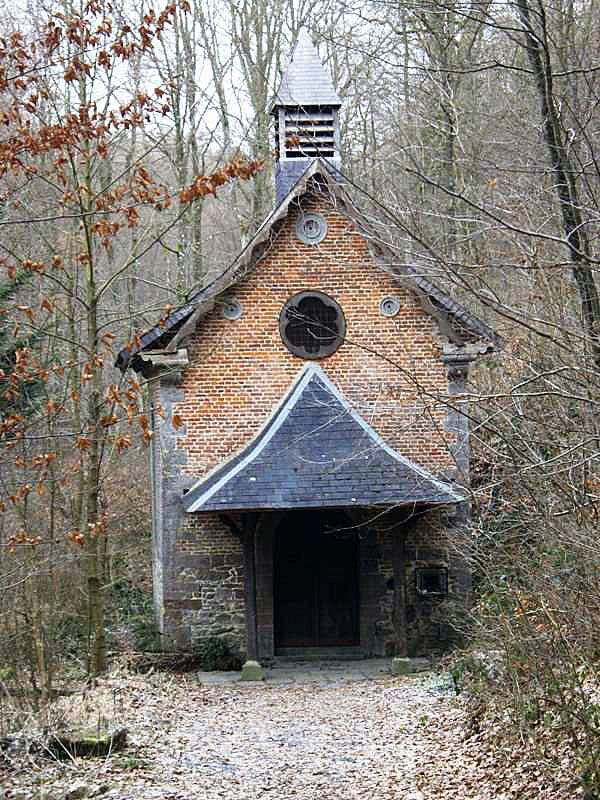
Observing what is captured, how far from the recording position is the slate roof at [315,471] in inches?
547

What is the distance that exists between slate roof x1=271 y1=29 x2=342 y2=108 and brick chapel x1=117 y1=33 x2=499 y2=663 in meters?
2.47

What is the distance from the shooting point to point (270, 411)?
51.9 ft

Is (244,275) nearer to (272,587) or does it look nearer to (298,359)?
(298,359)

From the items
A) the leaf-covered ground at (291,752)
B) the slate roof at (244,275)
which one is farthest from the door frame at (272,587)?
the slate roof at (244,275)

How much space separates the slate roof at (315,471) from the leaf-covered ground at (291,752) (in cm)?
240

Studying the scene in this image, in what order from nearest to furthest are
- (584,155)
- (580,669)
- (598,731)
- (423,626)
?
(598,731) → (580,669) → (584,155) → (423,626)

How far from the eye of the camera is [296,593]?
52.3 ft

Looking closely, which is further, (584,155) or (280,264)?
(280,264)

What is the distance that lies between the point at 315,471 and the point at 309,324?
2783mm

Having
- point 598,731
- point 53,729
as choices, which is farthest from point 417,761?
point 53,729

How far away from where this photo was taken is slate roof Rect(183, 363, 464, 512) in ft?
45.6

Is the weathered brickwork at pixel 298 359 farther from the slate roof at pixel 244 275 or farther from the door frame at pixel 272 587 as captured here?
the door frame at pixel 272 587

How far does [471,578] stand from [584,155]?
8062 mm

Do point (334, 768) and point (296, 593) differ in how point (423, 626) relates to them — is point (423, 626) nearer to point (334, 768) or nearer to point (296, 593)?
point (296, 593)
